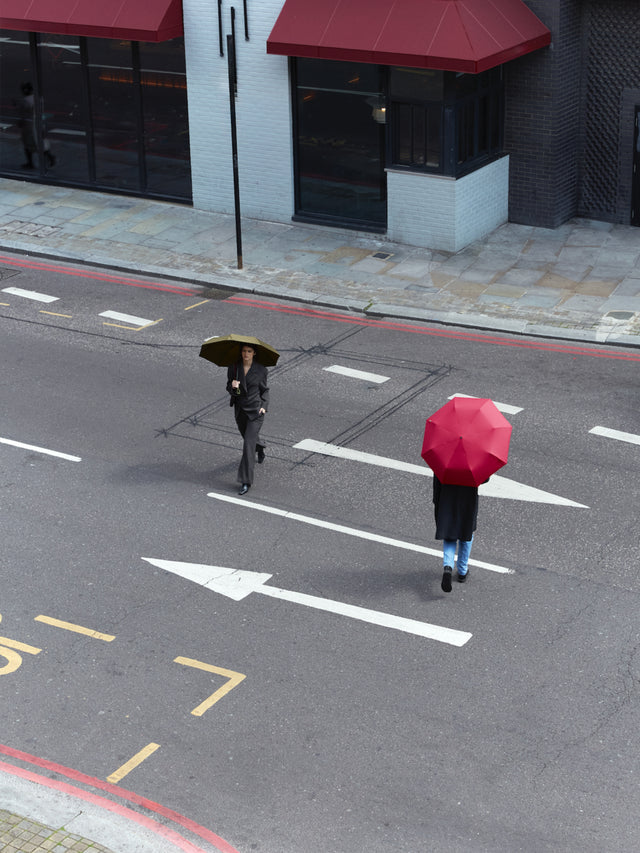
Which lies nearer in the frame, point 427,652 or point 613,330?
point 427,652

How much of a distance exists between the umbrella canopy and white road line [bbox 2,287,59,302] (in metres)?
7.28

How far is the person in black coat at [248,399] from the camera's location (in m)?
12.4

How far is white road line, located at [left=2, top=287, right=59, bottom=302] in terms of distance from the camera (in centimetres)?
1888

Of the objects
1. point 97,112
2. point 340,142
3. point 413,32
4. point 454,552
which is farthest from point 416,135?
point 454,552

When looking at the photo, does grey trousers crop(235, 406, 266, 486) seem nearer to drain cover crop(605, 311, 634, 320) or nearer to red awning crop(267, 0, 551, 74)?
drain cover crop(605, 311, 634, 320)

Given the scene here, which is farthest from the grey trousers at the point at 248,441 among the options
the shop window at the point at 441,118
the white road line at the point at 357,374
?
the shop window at the point at 441,118

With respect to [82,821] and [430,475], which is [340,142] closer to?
[430,475]

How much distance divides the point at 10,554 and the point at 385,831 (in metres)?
5.28

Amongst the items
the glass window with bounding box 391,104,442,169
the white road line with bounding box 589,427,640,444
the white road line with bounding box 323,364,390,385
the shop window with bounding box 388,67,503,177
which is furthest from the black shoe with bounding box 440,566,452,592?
the glass window with bounding box 391,104,442,169

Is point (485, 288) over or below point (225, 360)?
below

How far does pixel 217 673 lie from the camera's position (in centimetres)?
970

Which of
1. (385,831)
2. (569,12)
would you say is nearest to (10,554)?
(385,831)

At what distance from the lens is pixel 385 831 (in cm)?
794

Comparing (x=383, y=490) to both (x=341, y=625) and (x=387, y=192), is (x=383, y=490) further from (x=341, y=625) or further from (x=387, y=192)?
(x=387, y=192)
